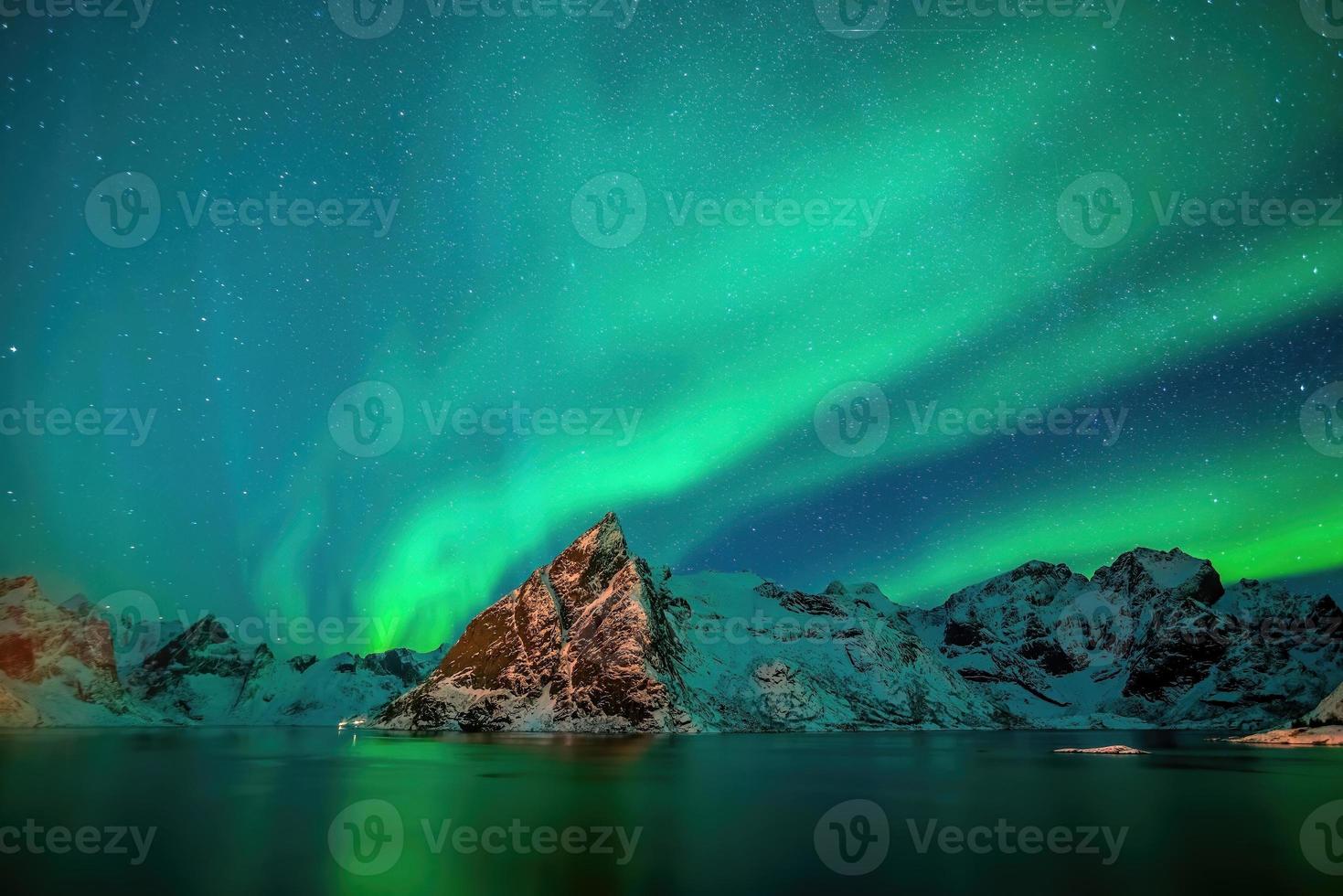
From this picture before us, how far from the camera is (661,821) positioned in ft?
163

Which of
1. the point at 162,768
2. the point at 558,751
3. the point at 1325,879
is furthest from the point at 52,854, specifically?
the point at 558,751

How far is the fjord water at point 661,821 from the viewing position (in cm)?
3231

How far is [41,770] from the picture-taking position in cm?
8669

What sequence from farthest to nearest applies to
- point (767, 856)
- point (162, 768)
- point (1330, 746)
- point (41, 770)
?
point (1330, 746), point (162, 768), point (41, 770), point (767, 856)

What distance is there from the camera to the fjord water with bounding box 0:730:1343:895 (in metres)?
32.3

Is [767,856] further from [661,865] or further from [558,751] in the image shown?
[558,751]

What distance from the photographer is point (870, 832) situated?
44094 mm

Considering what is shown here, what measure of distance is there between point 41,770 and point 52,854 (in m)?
67.0

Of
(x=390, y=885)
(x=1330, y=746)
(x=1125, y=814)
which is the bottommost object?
(x=1330, y=746)

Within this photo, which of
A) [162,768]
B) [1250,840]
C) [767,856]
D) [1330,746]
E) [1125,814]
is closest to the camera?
[767,856]

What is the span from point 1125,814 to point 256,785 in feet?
239

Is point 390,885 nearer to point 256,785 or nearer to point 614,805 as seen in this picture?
point 614,805

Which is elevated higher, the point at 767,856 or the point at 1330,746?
the point at 767,856

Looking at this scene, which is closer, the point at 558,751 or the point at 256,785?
the point at 256,785
